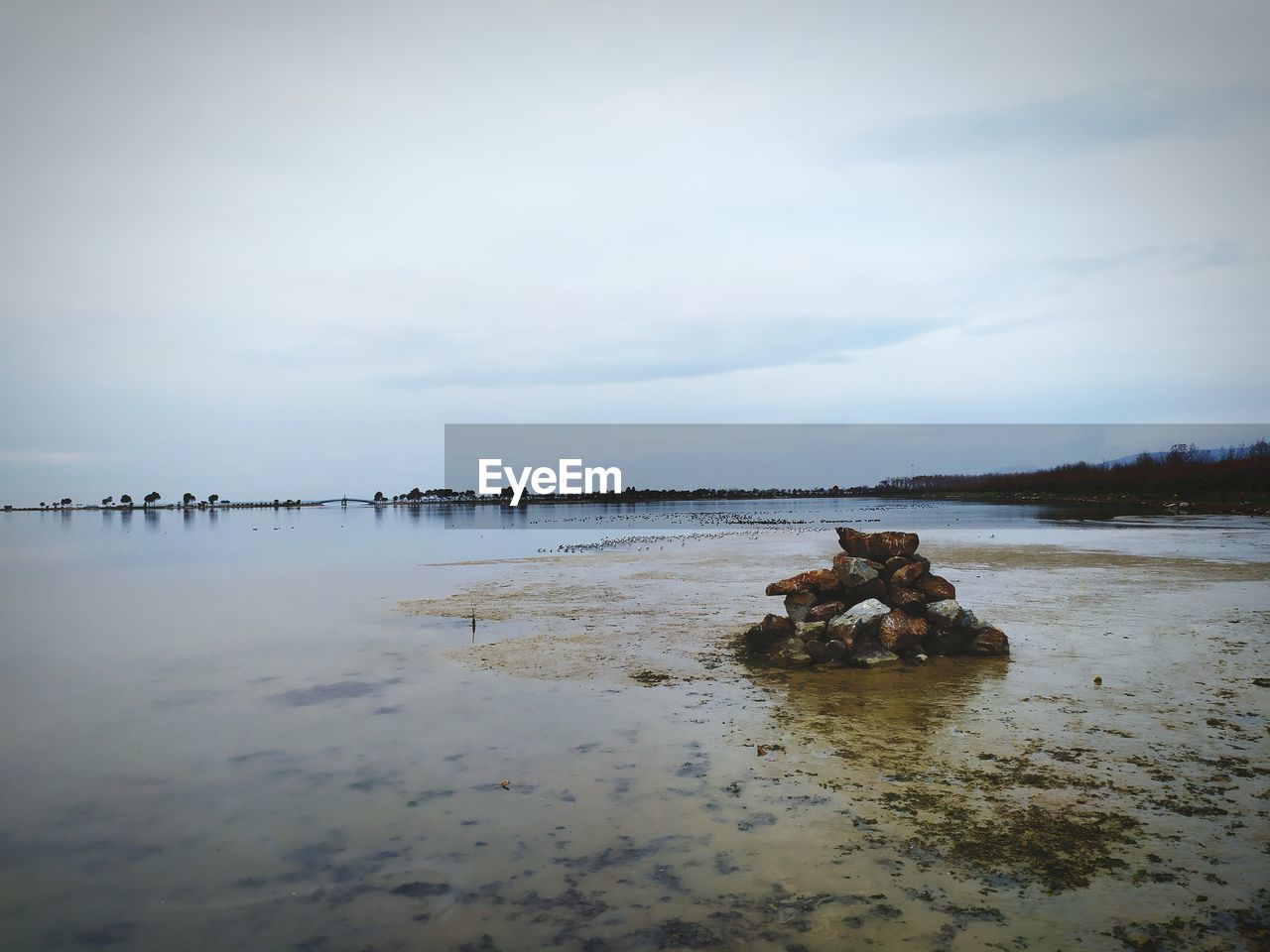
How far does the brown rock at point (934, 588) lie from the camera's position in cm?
1473

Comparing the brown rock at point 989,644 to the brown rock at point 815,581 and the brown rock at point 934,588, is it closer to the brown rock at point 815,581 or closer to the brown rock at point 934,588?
the brown rock at point 934,588

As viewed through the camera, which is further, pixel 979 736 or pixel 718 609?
pixel 718 609

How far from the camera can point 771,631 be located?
47.9ft

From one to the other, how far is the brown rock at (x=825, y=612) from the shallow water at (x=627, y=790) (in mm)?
1666

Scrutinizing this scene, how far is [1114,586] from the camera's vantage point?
22109 millimetres

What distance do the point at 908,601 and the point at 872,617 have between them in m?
1.10

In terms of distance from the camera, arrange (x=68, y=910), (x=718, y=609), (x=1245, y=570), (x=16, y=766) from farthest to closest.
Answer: (x=1245, y=570) → (x=718, y=609) → (x=16, y=766) → (x=68, y=910)

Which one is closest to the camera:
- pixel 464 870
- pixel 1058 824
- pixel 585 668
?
pixel 464 870

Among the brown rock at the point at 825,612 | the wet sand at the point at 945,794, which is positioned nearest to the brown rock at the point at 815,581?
the brown rock at the point at 825,612

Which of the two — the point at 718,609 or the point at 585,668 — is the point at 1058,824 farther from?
the point at 718,609

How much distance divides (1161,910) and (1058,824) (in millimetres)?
1404

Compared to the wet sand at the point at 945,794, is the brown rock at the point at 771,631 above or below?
above

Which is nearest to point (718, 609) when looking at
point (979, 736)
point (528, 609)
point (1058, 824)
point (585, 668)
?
point (528, 609)

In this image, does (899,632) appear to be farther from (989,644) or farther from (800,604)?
(800,604)
